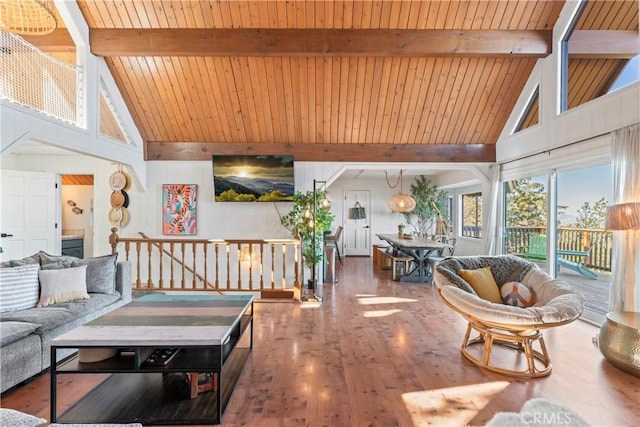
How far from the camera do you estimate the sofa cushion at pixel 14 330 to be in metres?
2.27

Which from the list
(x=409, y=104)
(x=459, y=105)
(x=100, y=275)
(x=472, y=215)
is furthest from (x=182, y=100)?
(x=472, y=215)

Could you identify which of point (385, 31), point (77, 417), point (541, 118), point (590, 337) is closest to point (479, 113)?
point (541, 118)

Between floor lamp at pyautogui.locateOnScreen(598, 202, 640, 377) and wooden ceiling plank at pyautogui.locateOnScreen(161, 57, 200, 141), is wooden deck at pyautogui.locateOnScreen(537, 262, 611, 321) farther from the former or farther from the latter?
wooden ceiling plank at pyautogui.locateOnScreen(161, 57, 200, 141)

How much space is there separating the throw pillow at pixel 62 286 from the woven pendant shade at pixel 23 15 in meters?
2.16

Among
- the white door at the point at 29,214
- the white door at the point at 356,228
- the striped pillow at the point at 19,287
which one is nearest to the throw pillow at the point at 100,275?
the striped pillow at the point at 19,287

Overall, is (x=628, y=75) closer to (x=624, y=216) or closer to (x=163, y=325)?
(x=624, y=216)

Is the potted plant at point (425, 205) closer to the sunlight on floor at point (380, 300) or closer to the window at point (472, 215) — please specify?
the window at point (472, 215)

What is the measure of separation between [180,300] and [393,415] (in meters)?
1.99

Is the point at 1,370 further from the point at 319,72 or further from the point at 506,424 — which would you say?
the point at 319,72

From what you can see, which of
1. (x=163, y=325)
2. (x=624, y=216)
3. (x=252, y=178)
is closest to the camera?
(x=163, y=325)

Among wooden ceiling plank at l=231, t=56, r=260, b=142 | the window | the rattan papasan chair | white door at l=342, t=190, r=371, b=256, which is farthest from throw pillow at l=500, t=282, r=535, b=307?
white door at l=342, t=190, r=371, b=256

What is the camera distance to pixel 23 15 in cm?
232

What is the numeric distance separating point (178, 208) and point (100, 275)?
2512 millimetres

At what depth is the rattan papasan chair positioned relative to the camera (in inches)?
101
